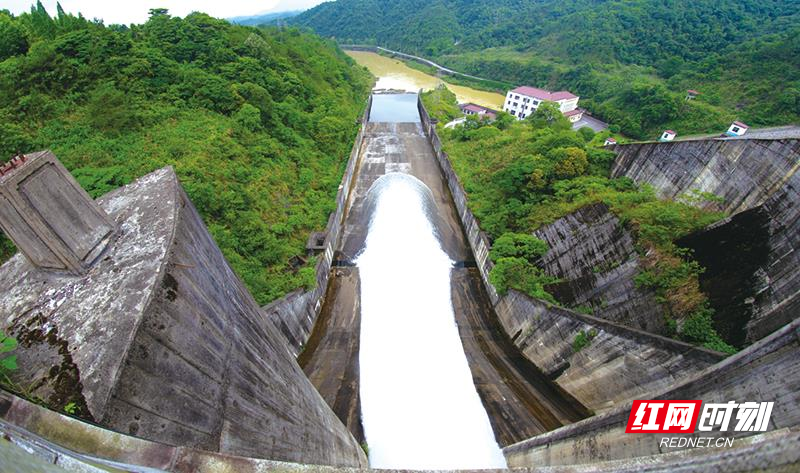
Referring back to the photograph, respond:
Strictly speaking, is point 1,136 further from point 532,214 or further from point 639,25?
point 639,25

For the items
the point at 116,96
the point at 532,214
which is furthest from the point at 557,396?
the point at 116,96

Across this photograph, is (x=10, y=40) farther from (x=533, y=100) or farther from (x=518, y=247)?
(x=533, y=100)

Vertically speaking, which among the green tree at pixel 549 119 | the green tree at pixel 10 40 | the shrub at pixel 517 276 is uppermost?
the green tree at pixel 10 40

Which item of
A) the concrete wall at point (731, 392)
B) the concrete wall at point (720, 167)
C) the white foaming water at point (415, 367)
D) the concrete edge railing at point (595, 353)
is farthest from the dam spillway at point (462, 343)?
the concrete wall at point (720, 167)

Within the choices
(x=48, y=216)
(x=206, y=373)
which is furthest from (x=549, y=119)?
(x=48, y=216)

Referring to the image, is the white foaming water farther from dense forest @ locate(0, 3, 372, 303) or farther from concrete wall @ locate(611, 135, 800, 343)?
concrete wall @ locate(611, 135, 800, 343)

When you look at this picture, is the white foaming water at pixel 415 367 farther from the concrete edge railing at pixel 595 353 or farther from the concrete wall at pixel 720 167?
the concrete wall at pixel 720 167
